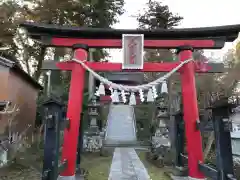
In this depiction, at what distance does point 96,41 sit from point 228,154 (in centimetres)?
543

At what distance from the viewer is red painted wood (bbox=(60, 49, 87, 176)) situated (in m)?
6.98

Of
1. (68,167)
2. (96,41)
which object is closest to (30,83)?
(96,41)

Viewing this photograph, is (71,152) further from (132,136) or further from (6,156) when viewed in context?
(132,136)

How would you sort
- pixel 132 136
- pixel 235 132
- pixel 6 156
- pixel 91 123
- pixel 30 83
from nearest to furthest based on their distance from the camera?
pixel 6 156
pixel 235 132
pixel 91 123
pixel 30 83
pixel 132 136

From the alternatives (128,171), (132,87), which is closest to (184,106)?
(132,87)

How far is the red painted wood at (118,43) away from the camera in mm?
8125

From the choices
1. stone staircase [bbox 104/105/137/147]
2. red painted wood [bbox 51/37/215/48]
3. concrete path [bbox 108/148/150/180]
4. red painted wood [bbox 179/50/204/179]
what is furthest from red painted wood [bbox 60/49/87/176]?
stone staircase [bbox 104/105/137/147]

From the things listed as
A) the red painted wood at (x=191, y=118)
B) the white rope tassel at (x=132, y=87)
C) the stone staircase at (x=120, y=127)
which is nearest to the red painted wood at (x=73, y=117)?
the white rope tassel at (x=132, y=87)

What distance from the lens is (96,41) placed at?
8180 mm

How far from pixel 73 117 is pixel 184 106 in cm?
358

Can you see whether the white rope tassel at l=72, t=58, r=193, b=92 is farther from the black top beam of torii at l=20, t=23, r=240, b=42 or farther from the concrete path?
the concrete path

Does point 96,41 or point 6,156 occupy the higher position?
point 96,41

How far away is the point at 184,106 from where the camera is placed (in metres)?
7.63

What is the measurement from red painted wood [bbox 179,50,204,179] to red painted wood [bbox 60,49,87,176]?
3440mm
